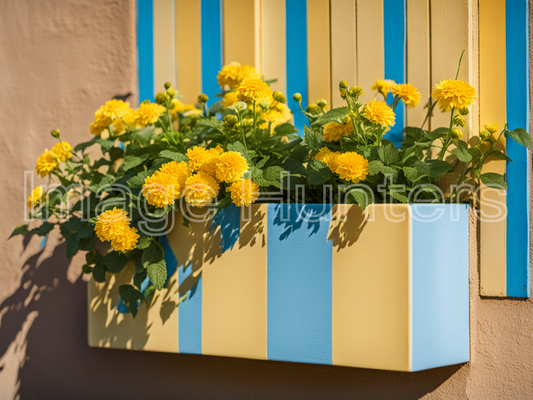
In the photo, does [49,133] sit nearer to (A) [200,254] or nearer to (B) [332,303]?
(A) [200,254]

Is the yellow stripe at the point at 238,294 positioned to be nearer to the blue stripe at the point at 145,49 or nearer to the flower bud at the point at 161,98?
the flower bud at the point at 161,98

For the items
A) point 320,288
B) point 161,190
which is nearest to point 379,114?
point 320,288

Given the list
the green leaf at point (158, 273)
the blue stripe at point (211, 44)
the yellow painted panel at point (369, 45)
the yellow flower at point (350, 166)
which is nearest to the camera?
the yellow flower at point (350, 166)

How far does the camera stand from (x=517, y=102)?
122cm

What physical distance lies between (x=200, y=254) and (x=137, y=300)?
0.23m

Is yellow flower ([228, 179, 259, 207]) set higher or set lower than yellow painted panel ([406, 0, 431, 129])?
lower

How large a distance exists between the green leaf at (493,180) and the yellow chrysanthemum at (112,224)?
98 centimetres

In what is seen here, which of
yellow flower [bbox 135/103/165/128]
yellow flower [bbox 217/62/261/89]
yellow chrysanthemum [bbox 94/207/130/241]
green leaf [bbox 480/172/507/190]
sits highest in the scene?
yellow flower [bbox 217/62/261/89]

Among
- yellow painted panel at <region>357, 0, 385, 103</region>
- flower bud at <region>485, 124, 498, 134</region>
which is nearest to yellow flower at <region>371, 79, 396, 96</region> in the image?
yellow painted panel at <region>357, 0, 385, 103</region>

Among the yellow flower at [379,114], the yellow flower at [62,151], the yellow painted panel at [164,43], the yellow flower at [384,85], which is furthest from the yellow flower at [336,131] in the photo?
the yellow flower at [62,151]

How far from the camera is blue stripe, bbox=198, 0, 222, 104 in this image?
4.94 ft

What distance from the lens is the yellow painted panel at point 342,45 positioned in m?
1.38

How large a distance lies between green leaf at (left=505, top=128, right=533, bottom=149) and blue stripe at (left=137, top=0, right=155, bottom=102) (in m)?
1.19

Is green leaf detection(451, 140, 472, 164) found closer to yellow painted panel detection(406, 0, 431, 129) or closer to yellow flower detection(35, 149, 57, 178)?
Result: yellow painted panel detection(406, 0, 431, 129)
